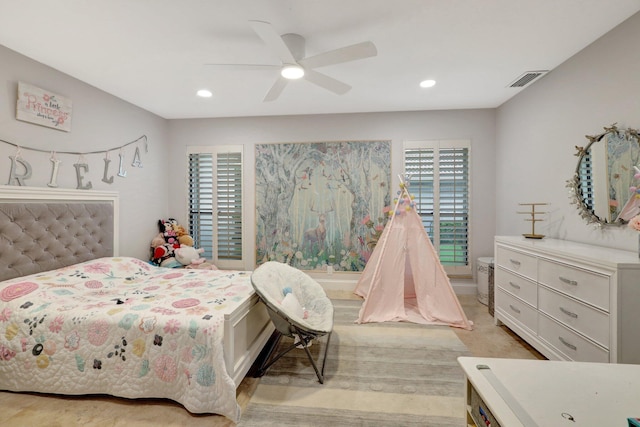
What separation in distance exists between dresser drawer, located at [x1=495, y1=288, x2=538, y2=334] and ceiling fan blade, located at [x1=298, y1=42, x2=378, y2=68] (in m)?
2.38

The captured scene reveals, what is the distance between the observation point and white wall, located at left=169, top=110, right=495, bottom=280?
377cm

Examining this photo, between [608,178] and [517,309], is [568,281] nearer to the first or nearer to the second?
[517,309]

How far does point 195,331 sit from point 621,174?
122 inches

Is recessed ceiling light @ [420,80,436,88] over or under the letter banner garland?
over

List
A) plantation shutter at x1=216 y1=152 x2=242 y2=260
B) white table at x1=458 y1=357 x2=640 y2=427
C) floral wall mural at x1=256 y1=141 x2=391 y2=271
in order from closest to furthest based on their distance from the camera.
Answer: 1. white table at x1=458 y1=357 x2=640 y2=427
2. floral wall mural at x1=256 y1=141 x2=391 y2=271
3. plantation shutter at x1=216 y1=152 x2=242 y2=260

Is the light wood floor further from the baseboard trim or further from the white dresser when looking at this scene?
the white dresser

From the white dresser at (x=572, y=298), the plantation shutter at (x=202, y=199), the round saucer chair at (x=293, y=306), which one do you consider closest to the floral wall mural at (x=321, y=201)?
the plantation shutter at (x=202, y=199)

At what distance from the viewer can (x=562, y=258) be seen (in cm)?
195

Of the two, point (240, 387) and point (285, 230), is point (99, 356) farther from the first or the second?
point (285, 230)

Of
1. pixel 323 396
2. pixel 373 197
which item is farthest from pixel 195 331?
pixel 373 197

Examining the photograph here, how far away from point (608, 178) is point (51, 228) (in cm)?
452

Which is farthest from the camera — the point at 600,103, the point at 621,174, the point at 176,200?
the point at 176,200

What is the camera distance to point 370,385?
1.97 metres

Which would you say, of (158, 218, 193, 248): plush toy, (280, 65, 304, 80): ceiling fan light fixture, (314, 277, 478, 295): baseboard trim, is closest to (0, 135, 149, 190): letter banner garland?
(158, 218, 193, 248): plush toy
